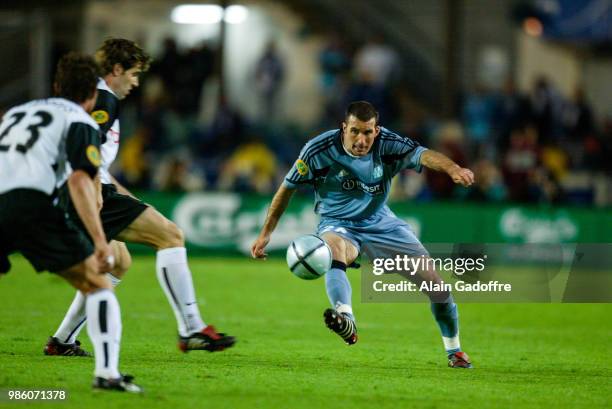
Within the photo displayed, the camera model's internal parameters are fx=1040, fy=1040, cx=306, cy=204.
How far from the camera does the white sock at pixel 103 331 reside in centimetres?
640

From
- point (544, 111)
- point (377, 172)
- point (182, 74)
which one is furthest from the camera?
point (182, 74)

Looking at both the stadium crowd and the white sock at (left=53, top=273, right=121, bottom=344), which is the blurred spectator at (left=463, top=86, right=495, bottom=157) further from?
the white sock at (left=53, top=273, right=121, bottom=344)

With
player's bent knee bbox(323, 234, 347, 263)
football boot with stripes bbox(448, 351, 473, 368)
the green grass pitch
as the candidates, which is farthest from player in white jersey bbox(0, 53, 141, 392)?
football boot with stripes bbox(448, 351, 473, 368)

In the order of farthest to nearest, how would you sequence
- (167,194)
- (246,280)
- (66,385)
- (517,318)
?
(167,194) < (246,280) < (517,318) < (66,385)

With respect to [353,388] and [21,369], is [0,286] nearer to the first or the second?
[21,369]

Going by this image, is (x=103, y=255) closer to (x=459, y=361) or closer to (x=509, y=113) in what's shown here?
(x=459, y=361)

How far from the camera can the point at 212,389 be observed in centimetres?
684

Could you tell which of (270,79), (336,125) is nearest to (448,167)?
(336,125)

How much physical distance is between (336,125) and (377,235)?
12.4 m

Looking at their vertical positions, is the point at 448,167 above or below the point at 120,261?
above

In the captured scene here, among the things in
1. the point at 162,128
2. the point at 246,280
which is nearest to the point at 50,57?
the point at 162,128

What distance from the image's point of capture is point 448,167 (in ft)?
25.5

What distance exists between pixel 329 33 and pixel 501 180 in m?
5.96

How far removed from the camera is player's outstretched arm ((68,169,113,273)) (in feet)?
20.5
